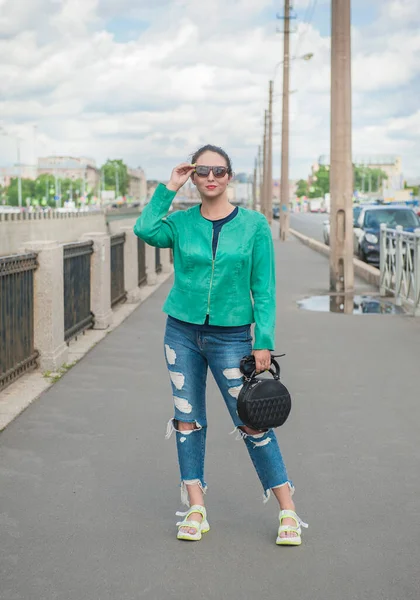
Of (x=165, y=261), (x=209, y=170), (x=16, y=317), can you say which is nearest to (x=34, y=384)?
(x=16, y=317)

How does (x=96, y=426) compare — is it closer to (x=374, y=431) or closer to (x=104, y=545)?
(x=374, y=431)

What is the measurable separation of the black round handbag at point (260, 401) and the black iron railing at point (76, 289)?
612cm

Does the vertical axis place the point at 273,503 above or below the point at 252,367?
below

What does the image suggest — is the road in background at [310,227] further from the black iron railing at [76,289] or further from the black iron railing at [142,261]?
the black iron railing at [76,289]

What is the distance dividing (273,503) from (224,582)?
118cm

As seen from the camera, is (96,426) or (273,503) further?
(96,426)

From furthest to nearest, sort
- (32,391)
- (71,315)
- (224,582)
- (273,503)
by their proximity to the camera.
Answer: (71,315)
(32,391)
(273,503)
(224,582)

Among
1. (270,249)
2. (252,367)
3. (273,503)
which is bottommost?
(273,503)

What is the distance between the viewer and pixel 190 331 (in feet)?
14.9

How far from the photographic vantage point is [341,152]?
18.2 m

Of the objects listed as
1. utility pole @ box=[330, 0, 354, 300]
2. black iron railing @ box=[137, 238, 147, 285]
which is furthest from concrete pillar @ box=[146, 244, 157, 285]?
utility pole @ box=[330, 0, 354, 300]

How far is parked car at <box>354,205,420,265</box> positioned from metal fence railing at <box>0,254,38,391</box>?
20697mm

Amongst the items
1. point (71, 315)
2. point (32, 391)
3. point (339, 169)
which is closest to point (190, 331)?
point (32, 391)

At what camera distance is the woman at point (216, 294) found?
4.44m
